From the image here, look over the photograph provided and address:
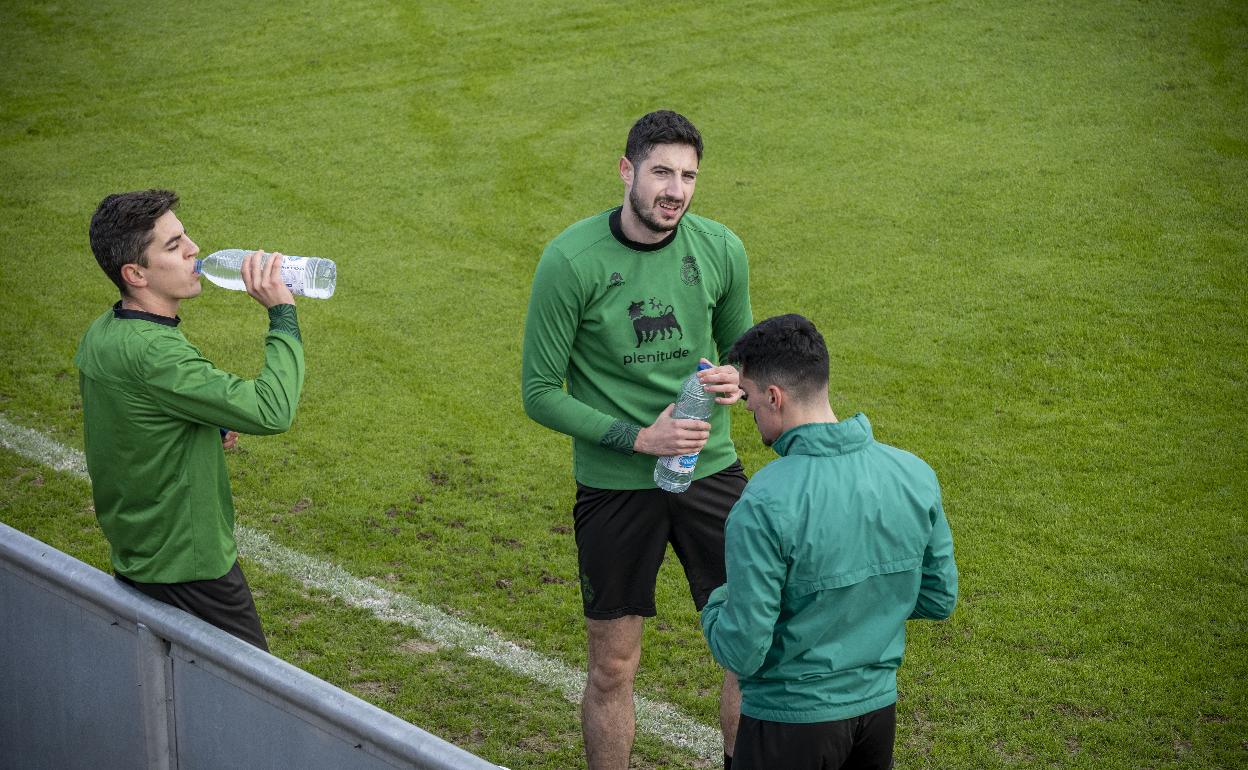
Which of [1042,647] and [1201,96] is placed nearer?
[1042,647]

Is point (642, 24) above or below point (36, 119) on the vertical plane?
above

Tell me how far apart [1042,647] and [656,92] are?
847cm

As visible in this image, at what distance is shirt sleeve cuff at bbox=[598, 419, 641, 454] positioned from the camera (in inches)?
164

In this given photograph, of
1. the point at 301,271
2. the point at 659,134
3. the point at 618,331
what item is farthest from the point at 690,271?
the point at 301,271

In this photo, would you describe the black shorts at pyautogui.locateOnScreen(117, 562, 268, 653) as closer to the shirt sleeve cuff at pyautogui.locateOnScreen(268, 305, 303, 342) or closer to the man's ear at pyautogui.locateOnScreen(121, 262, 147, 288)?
the shirt sleeve cuff at pyautogui.locateOnScreen(268, 305, 303, 342)

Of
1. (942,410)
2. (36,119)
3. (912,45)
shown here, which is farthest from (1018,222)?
(36,119)

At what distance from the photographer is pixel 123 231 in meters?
3.76

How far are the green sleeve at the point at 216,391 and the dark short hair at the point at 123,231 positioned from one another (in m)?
0.27

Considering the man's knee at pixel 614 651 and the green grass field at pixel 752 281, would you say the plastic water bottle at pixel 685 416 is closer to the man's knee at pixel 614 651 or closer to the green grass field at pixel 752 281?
the man's knee at pixel 614 651

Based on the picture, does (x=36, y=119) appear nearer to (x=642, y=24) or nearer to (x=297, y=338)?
(x=642, y=24)

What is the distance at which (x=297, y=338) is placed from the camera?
387cm

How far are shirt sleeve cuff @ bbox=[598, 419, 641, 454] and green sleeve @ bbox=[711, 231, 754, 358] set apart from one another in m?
0.51

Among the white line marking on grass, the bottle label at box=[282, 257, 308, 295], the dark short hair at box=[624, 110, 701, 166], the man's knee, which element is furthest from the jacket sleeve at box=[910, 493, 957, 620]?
the bottle label at box=[282, 257, 308, 295]

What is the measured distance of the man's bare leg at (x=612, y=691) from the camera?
4.38m
